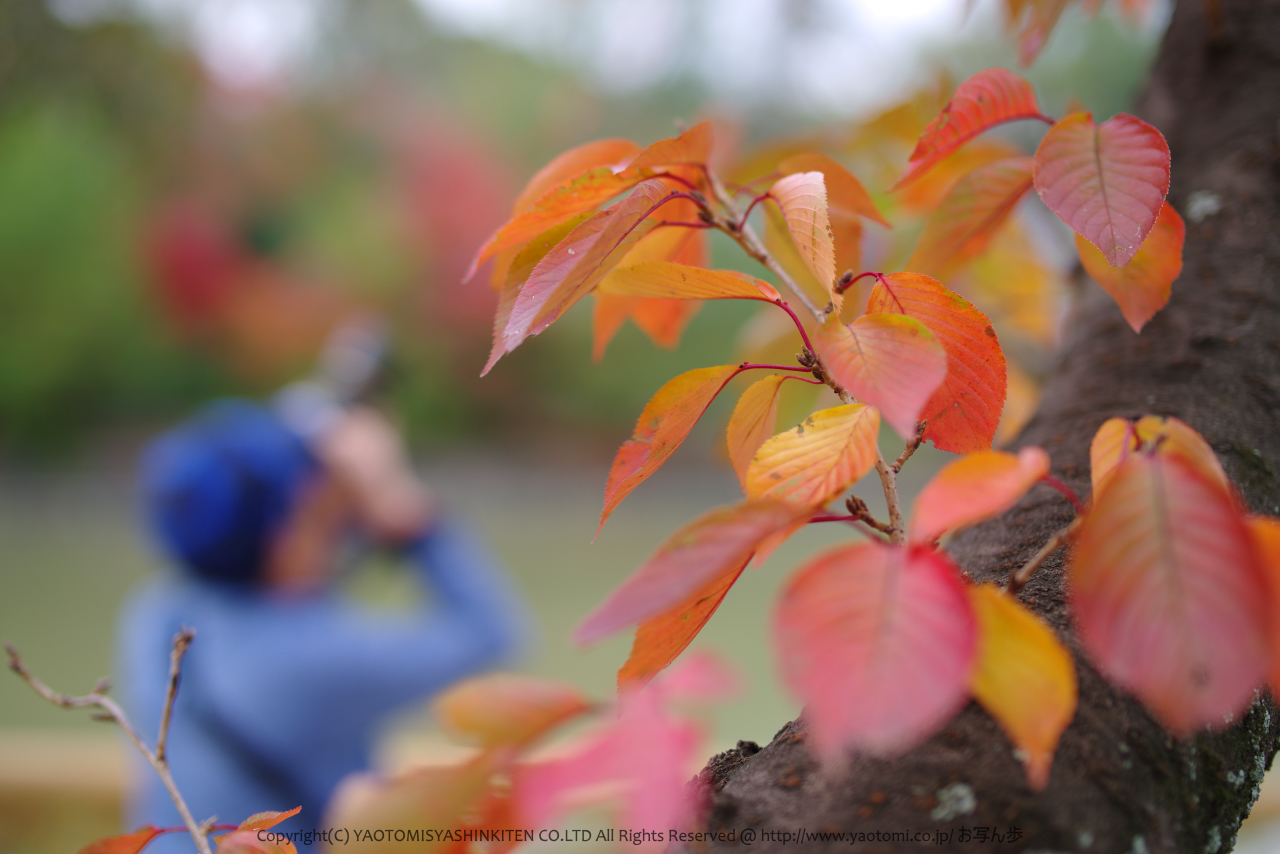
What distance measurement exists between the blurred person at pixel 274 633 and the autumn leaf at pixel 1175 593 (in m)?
0.74

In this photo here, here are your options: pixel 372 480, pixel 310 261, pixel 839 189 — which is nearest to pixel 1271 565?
pixel 839 189

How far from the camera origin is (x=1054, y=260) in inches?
21.5

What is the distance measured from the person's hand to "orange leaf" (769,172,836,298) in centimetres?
84

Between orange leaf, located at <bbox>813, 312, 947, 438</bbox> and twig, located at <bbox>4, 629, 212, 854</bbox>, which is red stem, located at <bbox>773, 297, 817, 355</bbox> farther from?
twig, located at <bbox>4, 629, 212, 854</bbox>

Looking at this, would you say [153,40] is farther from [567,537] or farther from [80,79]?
[567,537]

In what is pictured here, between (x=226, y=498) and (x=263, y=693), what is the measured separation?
191 mm

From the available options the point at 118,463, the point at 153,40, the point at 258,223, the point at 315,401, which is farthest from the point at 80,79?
the point at 315,401

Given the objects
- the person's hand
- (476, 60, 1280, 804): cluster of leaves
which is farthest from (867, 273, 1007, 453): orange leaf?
the person's hand

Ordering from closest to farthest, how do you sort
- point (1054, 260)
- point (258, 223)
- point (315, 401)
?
1. point (1054, 260)
2. point (315, 401)
3. point (258, 223)

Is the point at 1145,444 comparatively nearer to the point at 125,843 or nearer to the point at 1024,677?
the point at 1024,677

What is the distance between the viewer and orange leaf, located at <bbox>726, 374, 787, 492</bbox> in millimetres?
161

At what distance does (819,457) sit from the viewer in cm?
13

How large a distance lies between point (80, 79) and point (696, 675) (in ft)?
15.9

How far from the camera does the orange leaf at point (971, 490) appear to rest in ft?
0.34
